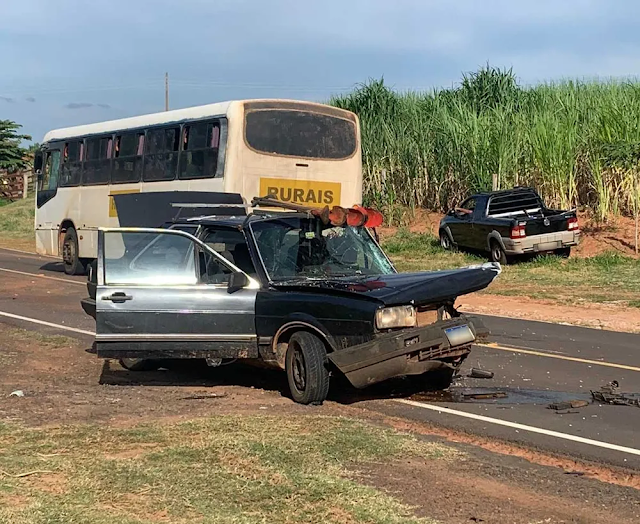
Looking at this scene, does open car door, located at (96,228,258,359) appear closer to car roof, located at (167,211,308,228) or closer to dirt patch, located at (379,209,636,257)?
car roof, located at (167,211,308,228)

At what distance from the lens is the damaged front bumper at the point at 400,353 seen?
25.0 feet

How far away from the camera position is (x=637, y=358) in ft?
36.1

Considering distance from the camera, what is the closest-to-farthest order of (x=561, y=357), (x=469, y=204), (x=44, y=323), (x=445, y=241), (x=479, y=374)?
1. (x=479, y=374)
2. (x=561, y=357)
3. (x=44, y=323)
4. (x=469, y=204)
5. (x=445, y=241)

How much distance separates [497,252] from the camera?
74.8 feet

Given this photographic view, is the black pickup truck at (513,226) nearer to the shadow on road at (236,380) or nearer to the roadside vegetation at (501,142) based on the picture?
the roadside vegetation at (501,142)

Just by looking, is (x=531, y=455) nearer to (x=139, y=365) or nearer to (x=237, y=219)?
(x=237, y=219)

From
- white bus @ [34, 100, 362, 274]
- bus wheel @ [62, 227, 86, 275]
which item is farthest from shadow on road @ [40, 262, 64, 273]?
white bus @ [34, 100, 362, 274]

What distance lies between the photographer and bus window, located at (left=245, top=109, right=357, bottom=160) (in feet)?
56.9

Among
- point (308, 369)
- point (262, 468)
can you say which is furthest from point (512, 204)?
point (262, 468)

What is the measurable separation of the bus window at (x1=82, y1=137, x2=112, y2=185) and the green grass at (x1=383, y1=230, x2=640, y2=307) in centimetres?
760

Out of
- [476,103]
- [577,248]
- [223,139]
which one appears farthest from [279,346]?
[476,103]

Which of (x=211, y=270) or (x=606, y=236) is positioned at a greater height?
(x=606, y=236)

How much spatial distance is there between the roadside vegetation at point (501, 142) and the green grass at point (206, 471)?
63.9 ft

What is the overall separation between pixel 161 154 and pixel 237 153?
297cm
